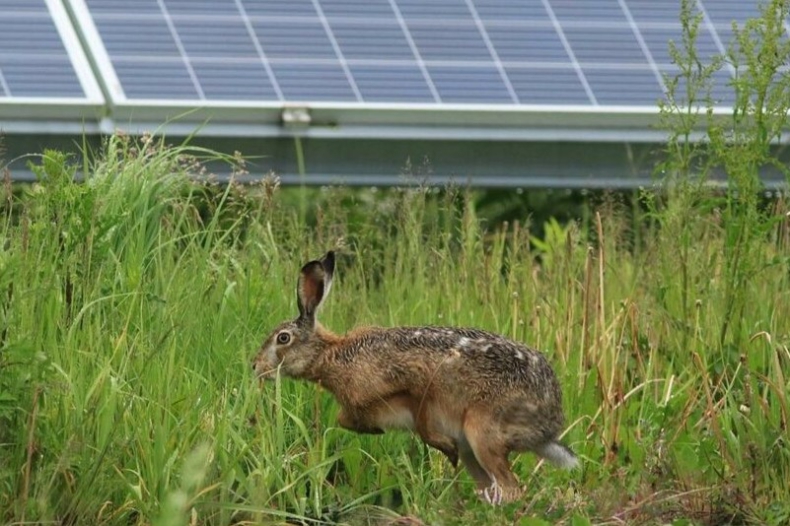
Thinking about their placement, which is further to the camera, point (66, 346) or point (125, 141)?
point (125, 141)

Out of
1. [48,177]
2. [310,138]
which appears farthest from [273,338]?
[310,138]

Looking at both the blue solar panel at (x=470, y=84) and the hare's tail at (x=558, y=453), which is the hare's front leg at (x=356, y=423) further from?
the blue solar panel at (x=470, y=84)

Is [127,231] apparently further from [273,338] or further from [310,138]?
[310,138]

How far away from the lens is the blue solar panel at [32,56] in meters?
10.6

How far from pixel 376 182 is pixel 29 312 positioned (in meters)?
4.32

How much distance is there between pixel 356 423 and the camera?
6.58m

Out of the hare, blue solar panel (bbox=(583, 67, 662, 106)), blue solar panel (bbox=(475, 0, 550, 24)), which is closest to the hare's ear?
the hare

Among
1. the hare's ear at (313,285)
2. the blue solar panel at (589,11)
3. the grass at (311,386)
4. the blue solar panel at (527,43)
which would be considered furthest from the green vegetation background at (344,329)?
the blue solar panel at (589,11)

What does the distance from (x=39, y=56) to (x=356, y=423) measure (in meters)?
5.21

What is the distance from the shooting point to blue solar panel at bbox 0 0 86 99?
10.6m

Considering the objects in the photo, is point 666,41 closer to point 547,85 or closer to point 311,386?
point 547,85

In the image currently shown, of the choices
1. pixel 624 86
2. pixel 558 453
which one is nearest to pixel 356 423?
pixel 558 453

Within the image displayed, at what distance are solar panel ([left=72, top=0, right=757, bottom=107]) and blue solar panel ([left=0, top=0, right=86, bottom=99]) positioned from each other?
0.23 metres

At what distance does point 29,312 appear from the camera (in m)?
6.68
